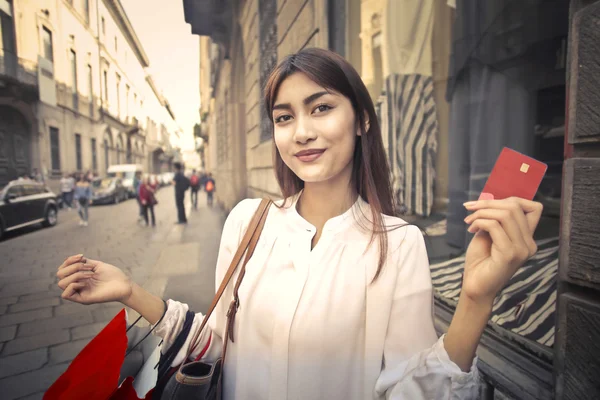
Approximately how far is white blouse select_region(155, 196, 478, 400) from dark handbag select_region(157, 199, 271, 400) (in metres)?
0.03

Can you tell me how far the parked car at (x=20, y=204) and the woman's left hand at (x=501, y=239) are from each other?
191 cm

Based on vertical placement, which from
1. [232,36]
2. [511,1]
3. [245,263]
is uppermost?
[232,36]

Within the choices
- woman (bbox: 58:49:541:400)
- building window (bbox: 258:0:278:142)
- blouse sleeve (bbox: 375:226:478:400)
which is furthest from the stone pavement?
building window (bbox: 258:0:278:142)

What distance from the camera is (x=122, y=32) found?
1908 millimetres

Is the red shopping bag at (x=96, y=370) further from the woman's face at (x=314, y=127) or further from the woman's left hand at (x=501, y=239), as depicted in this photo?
the woman's left hand at (x=501, y=239)

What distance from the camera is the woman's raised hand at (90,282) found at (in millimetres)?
986

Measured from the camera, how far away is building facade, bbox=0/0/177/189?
4.63 feet

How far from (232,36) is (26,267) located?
9277 mm

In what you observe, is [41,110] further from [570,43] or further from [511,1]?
[511,1]

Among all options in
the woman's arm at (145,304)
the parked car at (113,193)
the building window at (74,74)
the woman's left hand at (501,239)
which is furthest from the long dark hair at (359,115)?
the parked car at (113,193)

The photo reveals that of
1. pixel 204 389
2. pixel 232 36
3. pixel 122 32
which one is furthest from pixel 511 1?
pixel 232 36

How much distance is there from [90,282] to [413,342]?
1.01 metres

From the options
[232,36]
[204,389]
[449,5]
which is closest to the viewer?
[204,389]

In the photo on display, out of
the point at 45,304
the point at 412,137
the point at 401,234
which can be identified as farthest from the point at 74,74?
the point at 412,137
